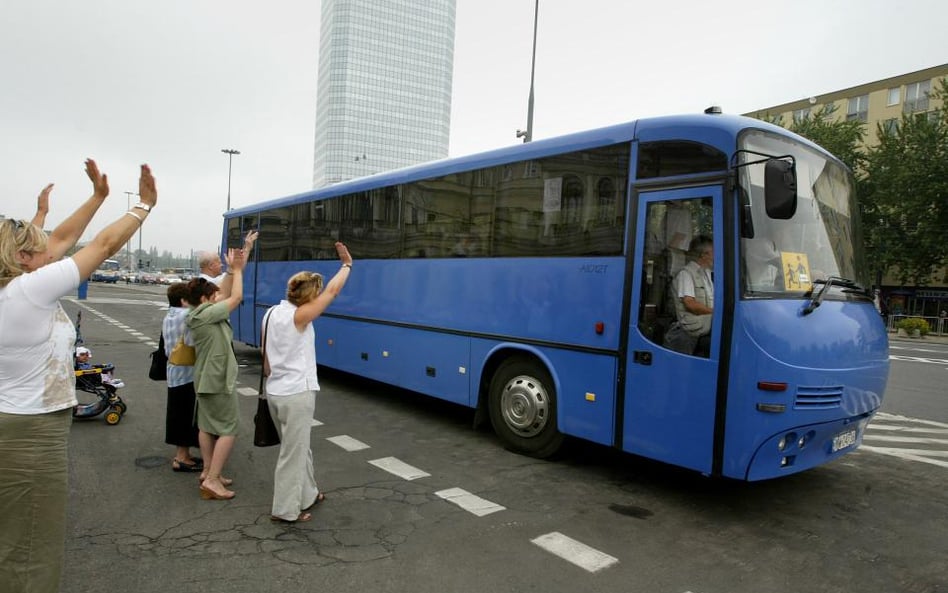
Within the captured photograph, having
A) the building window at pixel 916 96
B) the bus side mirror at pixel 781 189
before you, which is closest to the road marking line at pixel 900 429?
the bus side mirror at pixel 781 189

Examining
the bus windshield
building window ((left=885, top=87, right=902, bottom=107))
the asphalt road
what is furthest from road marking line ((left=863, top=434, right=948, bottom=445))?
building window ((left=885, top=87, right=902, bottom=107))

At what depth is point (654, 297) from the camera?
5016 millimetres

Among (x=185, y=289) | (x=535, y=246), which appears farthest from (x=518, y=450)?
(x=185, y=289)

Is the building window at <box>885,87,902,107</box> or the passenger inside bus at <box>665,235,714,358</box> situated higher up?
the building window at <box>885,87,902,107</box>

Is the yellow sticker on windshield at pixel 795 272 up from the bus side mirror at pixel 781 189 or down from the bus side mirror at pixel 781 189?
down

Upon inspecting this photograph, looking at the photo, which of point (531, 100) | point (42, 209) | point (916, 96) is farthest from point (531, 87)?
point (916, 96)

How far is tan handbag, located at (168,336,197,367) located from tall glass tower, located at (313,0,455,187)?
118 m

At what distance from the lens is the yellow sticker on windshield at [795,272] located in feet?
15.1

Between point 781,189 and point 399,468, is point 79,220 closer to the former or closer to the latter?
point 399,468

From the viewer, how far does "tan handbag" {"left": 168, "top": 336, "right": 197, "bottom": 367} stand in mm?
5246

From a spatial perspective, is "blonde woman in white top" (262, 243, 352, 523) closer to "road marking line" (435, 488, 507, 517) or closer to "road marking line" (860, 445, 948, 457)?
"road marking line" (435, 488, 507, 517)

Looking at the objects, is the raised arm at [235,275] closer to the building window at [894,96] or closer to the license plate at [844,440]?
the license plate at [844,440]

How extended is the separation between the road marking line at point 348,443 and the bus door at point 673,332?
281cm

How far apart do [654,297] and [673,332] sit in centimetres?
34
